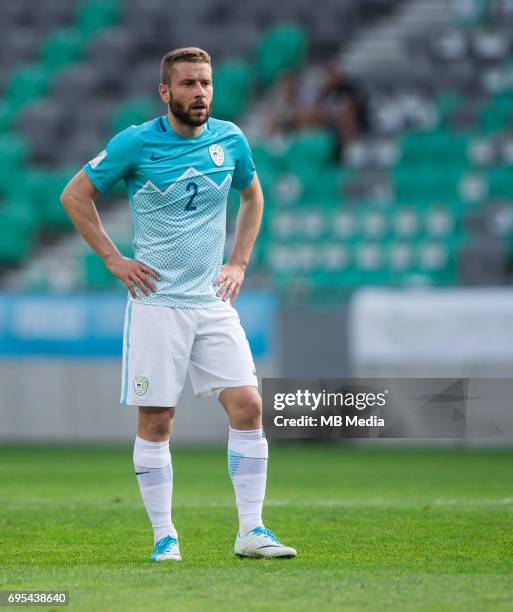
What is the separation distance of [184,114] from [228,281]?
74 cm

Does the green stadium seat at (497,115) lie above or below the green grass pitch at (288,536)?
above

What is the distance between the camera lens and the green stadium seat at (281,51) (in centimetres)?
2019

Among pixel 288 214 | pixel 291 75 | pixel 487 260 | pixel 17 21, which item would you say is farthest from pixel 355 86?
pixel 17 21

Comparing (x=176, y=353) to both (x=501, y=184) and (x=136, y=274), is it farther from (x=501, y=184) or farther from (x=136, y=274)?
(x=501, y=184)

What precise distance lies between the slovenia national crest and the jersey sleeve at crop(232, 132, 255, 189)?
0.44 ft

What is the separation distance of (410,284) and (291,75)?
5334mm

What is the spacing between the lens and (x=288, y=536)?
6.67 meters

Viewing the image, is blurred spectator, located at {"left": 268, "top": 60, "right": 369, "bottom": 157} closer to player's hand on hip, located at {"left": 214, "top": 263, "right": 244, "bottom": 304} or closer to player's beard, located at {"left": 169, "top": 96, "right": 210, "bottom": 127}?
player's hand on hip, located at {"left": 214, "top": 263, "right": 244, "bottom": 304}

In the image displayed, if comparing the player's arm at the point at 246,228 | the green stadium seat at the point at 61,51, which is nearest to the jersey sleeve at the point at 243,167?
the player's arm at the point at 246,228

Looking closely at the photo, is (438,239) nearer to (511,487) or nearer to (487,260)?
(487,260)

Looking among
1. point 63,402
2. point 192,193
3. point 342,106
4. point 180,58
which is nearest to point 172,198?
point 192,193

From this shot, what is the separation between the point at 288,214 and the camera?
649 inches

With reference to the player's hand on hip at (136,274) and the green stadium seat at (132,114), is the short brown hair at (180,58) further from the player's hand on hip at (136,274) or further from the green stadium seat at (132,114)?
the green stadium seat at (132,114)

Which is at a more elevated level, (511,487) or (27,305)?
(27,305)
